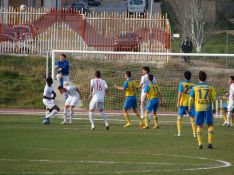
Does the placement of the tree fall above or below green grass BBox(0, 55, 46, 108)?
above

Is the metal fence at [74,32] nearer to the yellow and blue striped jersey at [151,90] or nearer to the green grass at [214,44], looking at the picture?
the green grass at [214,44]

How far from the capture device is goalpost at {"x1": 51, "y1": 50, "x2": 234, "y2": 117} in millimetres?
42688

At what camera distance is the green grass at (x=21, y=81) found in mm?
45656

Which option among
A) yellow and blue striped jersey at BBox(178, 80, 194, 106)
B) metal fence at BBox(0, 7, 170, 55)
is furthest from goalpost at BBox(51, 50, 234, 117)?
yellow and blue striped jersey at BBox(178, 80, 194, 106)

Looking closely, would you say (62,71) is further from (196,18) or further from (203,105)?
(196,18)

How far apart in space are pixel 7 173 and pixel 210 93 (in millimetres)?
8116

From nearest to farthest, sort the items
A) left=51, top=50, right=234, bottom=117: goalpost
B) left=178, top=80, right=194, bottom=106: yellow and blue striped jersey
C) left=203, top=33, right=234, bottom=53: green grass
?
left=178, top=80, right=194, bottom=106: yellow and blue striped jersey < left=51, top=50, right=234, bottom=117: goalpost < left=203, top=33, right=234, bottom=53: green grass

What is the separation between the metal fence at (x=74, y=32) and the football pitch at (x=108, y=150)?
54.0 ft

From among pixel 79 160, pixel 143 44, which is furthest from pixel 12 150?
pixel 143 44

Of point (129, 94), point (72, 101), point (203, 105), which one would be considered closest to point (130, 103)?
point (129, 94)

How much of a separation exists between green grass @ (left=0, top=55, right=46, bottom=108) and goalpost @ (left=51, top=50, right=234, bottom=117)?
2.10 m

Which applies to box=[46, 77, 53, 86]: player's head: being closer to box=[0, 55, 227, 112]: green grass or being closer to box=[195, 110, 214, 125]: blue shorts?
box=[0, 55, 227, 112]: green grass

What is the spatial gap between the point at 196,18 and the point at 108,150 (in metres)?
40.4

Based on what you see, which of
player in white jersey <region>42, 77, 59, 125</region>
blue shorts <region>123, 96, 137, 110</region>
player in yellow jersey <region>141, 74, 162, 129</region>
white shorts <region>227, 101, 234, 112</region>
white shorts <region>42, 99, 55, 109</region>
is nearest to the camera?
player in yellow jersey <region>141, 74, 162, 129</region>
